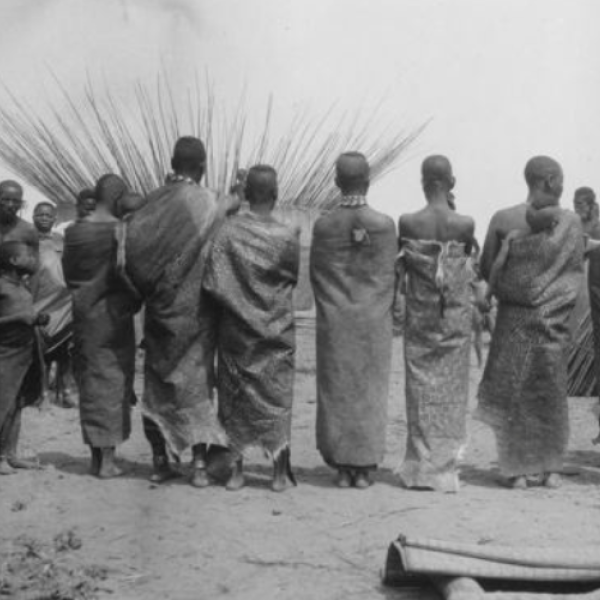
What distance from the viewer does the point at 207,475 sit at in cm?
583

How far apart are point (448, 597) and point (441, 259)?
2255 millimetres

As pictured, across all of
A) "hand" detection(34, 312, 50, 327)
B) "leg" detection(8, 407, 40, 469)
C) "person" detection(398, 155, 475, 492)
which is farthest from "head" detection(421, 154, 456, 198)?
"leg" detection(8, 407, 40, 469)

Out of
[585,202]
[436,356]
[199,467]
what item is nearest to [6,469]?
[199,467]

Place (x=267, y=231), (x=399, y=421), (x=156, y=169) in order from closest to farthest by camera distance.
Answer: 1. (x=267, y=231)
2. (x=399, y=421)
3. (x=156, y=169)

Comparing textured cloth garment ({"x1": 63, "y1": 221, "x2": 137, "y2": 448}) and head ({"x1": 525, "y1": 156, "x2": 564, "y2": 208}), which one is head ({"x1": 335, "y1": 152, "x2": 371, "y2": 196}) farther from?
textured cloth garment ({"x1": 63, "y1": 221, "x2": 137, "y2": 448})

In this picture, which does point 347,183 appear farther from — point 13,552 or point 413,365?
point 13,552

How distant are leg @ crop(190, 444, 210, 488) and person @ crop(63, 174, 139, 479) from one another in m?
0.46

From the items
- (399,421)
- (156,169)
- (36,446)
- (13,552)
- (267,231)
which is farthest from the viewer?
(156,169)

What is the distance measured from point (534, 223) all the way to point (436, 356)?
831mm

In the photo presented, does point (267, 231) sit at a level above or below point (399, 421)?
above

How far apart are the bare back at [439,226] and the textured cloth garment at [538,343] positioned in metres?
0.28

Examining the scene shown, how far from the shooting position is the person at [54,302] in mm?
Result: 8094

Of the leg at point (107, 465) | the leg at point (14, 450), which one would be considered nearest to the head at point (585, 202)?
the leg at point (107, 465)

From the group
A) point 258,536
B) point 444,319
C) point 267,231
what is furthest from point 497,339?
point 258,536
